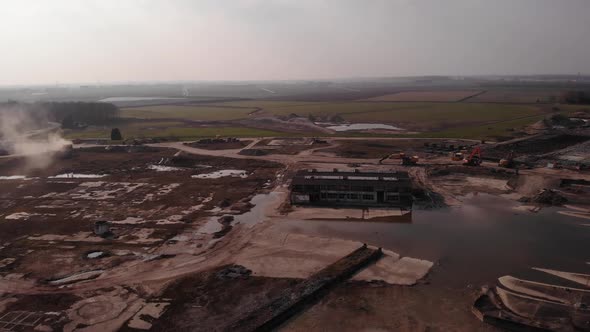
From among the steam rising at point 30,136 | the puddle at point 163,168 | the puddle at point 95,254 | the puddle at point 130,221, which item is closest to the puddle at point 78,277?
the puddle at point 95,254

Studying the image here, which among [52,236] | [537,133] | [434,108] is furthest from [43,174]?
[434,108]

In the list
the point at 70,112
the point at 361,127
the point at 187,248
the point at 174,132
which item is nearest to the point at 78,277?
the point at 187,248

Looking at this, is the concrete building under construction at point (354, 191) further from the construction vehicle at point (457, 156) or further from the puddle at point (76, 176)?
the puddle at point (76, 176)

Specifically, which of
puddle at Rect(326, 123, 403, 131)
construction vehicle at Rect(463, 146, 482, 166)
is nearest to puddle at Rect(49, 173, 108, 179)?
construction vehicle at Rect(463, 146, 482, 166)

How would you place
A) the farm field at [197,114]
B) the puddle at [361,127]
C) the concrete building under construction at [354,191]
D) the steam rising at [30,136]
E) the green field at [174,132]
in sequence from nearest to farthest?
the concrete building under construction at [354,191], the steam rising at [30,136], the green field at [174,132], the puddle at [361,127], the farm field at [197,114]

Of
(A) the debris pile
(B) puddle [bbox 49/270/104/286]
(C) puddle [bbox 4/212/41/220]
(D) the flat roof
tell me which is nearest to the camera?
(B) puddle [bbox 49/270/104/286]

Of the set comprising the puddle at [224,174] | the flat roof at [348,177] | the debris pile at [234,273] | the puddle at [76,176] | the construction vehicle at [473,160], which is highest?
the flat roof at [348,177]

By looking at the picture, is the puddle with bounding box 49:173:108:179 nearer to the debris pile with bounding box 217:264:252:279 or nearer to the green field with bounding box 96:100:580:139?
the green field with bounding box 96:100:580:139
